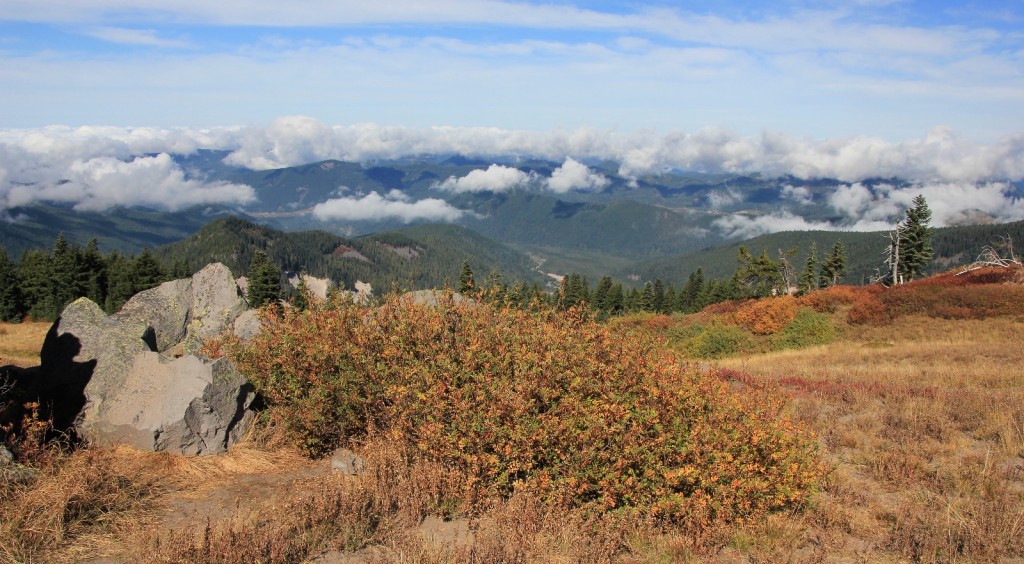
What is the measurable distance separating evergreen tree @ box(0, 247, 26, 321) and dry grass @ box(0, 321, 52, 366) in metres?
52.7

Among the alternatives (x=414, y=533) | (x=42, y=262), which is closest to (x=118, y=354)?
(x=414, y=533)

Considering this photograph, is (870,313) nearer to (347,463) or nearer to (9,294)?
(347,463)

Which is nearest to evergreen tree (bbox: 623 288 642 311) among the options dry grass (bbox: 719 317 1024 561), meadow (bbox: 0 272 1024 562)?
dry grass (bbox: 719 317 1024 561)

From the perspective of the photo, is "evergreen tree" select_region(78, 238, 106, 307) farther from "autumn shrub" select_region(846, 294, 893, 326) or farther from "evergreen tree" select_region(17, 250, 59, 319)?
"autumn shrub" select_region(846, 294, 893, 326)

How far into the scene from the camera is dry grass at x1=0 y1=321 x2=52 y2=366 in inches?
973

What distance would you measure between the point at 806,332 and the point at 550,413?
109 feet

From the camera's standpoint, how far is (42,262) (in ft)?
254

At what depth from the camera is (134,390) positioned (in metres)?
10.1

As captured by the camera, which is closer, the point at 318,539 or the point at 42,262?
the point at 318,539

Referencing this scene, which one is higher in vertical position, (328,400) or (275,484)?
(328,400)

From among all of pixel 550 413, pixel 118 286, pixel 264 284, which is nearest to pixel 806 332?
pixel 550 413

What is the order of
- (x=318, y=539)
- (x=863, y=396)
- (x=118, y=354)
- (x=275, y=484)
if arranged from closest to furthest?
1. (x=318, y=539)
2. (x=275, y=484)
3. (x=118, y=354)
4. (x=863, y=396)

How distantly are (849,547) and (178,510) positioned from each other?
9265 mm

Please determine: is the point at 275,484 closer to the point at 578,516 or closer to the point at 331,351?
the point at 331,351
